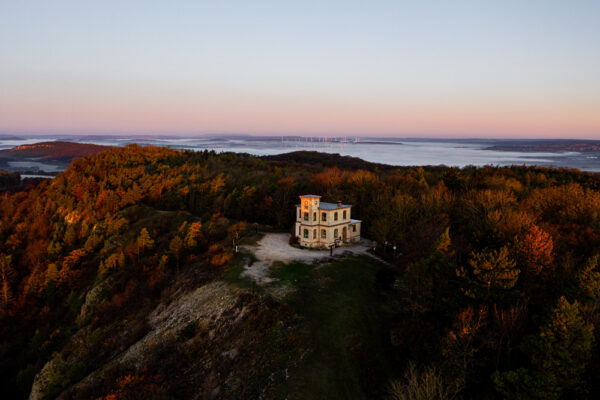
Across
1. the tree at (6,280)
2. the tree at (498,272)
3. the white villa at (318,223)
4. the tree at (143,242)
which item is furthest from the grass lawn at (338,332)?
the tree at (6,280)

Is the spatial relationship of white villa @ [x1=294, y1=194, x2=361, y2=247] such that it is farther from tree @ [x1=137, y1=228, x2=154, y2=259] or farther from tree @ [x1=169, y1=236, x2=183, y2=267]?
tree @ [x1=137, y1=228, x2=154, y2=259]

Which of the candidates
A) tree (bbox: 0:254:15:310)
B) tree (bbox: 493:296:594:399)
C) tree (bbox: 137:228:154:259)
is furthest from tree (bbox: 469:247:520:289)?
tree (bbox: 0:254:15:310)

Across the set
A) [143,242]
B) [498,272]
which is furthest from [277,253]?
[498,272]

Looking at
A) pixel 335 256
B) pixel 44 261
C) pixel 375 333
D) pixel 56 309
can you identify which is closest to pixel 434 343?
pixel 375 333

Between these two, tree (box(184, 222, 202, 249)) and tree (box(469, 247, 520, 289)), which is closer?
tree (box(469, 247, 520, 289))

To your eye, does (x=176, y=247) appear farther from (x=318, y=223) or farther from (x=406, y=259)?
(x=406, y=259)

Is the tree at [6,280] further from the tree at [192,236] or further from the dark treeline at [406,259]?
the tree at [192,236]
